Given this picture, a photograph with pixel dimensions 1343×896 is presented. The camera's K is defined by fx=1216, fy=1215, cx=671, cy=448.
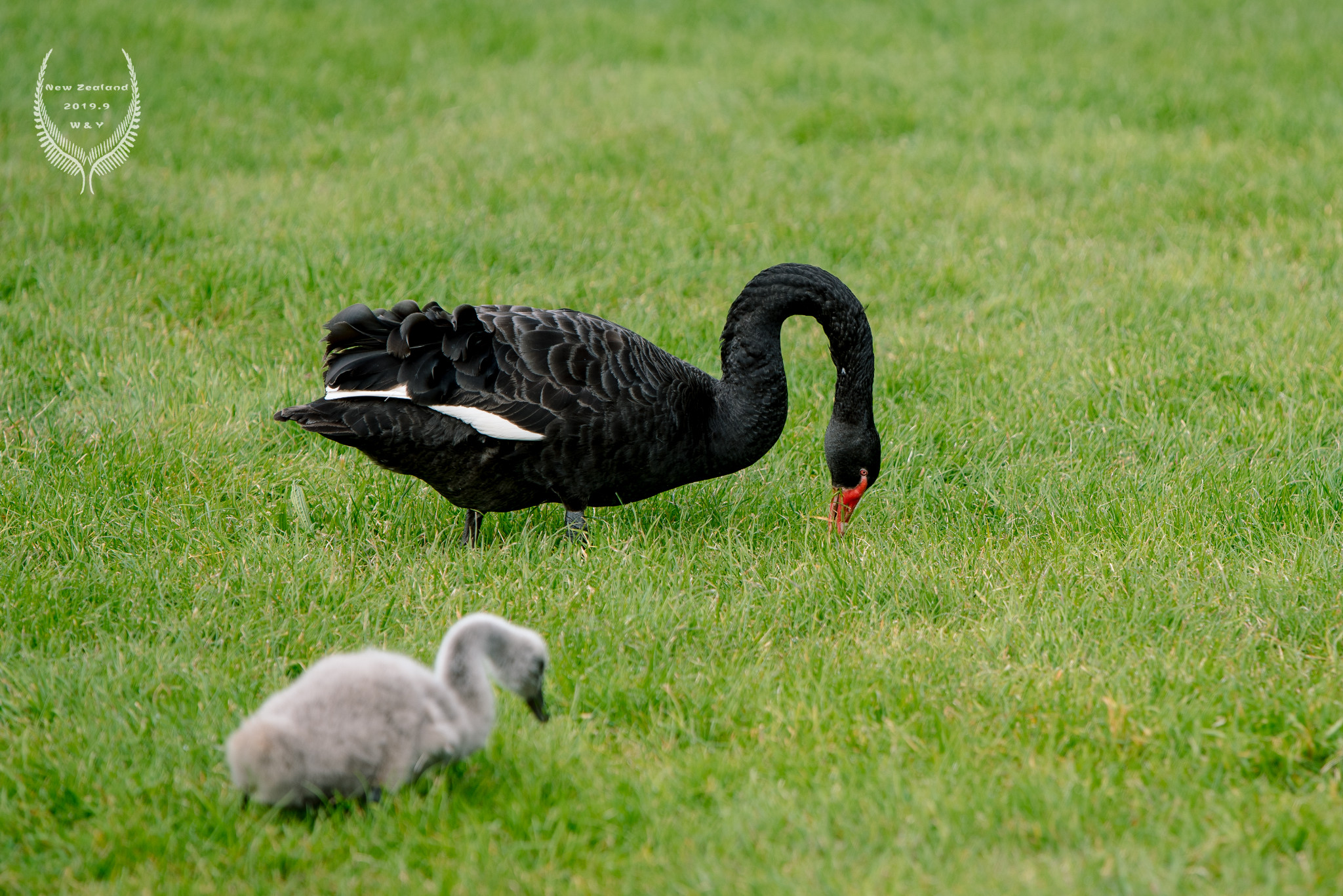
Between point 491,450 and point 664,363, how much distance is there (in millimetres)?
749

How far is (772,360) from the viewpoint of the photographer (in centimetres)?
450

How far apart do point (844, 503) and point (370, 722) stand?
2.17 m

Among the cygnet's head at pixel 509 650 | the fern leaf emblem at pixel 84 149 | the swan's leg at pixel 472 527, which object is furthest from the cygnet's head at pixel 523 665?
the fern leaf emblem at pixel 84 149

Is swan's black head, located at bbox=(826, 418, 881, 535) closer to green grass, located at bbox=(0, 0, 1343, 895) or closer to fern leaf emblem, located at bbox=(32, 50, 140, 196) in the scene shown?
green grass, located at bbox=(0, 0, 1343, 895)

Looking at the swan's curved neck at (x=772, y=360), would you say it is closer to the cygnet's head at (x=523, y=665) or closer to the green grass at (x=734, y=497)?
the green grass at (x=734, y=497)

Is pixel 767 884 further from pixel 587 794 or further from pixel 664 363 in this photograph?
pixel 664 363

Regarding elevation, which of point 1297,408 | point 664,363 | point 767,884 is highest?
point 664,363

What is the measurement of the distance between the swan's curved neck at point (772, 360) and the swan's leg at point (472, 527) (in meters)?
0.92

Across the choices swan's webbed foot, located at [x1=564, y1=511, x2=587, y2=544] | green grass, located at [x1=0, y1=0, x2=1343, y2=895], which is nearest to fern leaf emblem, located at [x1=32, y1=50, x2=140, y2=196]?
green grass, located at [x1=0, y1=0, x2=1343, y2=895]

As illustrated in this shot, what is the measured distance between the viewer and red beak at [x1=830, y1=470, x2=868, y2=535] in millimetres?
4445

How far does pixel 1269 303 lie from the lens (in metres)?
6.36

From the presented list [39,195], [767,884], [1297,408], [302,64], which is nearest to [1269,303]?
[1297,408]

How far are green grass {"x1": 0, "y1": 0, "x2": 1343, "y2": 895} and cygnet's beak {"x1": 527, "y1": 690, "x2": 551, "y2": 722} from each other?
7cm

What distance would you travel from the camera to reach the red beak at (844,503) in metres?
4.45
